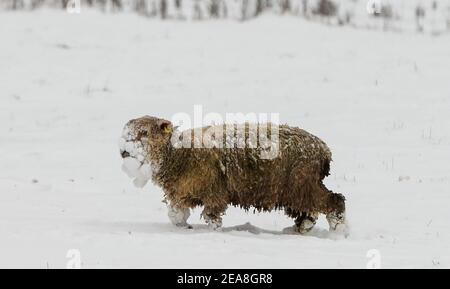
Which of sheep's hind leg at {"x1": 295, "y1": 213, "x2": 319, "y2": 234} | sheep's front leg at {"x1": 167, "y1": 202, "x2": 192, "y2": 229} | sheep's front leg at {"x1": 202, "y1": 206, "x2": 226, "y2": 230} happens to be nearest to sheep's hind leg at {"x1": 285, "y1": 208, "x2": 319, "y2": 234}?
sheep's hind leg at {"x1": 295, "y1": 213, "x2": 319, "y2": 234}

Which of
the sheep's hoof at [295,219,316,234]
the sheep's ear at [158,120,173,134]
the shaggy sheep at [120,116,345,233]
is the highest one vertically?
the sheep's ear at [158,120,173,134]

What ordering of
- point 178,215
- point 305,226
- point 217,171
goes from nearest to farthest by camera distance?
point 217,171
point 178,215
point 305,226

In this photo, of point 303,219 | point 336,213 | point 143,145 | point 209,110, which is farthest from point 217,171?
point 209,110

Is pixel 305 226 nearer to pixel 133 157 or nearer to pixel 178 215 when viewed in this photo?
pixel 178 215

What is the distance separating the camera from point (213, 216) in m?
8.38

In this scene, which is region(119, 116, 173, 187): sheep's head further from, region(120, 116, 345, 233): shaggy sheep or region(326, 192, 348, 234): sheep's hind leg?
region(326, 192, 348, 234): sheep's hind leg

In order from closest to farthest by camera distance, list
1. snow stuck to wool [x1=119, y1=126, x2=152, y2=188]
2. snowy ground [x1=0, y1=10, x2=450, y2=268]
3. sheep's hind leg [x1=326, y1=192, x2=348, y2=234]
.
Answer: snowy ground [x1=0, y1=10, x2=450, y2=268]
snow stuck to wool [x1=119, y1=126, x2=152, y2=188]
sheep's hind leg [x1=326, y1=192, x2=348, y2=234]

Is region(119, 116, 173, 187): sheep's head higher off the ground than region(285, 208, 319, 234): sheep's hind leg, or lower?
higher

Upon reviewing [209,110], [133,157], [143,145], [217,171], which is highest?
[143,145]

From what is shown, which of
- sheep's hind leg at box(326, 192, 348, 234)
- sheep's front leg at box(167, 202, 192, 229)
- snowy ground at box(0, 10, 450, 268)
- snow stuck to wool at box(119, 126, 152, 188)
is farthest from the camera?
sheep's hind leg at box(326, 192, 348, 234)

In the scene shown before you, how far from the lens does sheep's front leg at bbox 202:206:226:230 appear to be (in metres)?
8.35

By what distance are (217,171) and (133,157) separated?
866mm

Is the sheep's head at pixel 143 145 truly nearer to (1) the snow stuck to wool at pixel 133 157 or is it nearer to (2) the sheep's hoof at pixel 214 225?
(1) the snow stuck to wool at pixel 133 157

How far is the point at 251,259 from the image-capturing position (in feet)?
22.8
